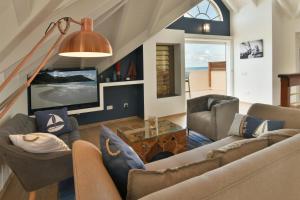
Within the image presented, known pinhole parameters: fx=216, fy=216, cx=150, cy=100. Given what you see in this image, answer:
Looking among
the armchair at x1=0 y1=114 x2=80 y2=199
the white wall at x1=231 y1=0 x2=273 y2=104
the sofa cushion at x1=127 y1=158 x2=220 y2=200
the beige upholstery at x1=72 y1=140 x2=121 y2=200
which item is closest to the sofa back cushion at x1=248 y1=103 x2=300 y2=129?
the sofa cushion at x1=127 y1=158 x2=220 y2=200

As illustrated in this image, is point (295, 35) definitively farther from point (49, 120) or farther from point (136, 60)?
point (49, 120)

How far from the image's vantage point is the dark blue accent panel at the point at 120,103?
5043 millimetres

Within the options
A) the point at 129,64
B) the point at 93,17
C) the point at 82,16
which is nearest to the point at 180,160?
the point at 82,16

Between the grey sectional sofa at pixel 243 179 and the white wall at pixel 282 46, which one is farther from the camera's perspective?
the white wall at pixel 282 46

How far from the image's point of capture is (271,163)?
1107 mm

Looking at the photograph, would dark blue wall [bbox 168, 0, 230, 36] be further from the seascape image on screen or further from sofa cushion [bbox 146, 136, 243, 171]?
sofa cushion [bbox 146, 136, 243, 171]

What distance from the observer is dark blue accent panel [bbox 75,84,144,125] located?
504cm

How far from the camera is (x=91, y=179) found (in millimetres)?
945

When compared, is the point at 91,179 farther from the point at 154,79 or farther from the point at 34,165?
the point at 154,79

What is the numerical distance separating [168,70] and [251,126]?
387 centimetres

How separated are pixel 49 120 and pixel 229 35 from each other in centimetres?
605

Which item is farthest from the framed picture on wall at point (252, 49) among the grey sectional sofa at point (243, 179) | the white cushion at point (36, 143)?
the white cushion at point (36, 143)

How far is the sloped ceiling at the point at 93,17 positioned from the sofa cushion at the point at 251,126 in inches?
83.0

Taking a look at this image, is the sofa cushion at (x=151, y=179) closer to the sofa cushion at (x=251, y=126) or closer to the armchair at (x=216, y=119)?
the sofa cushion at (x=251, y=126)
